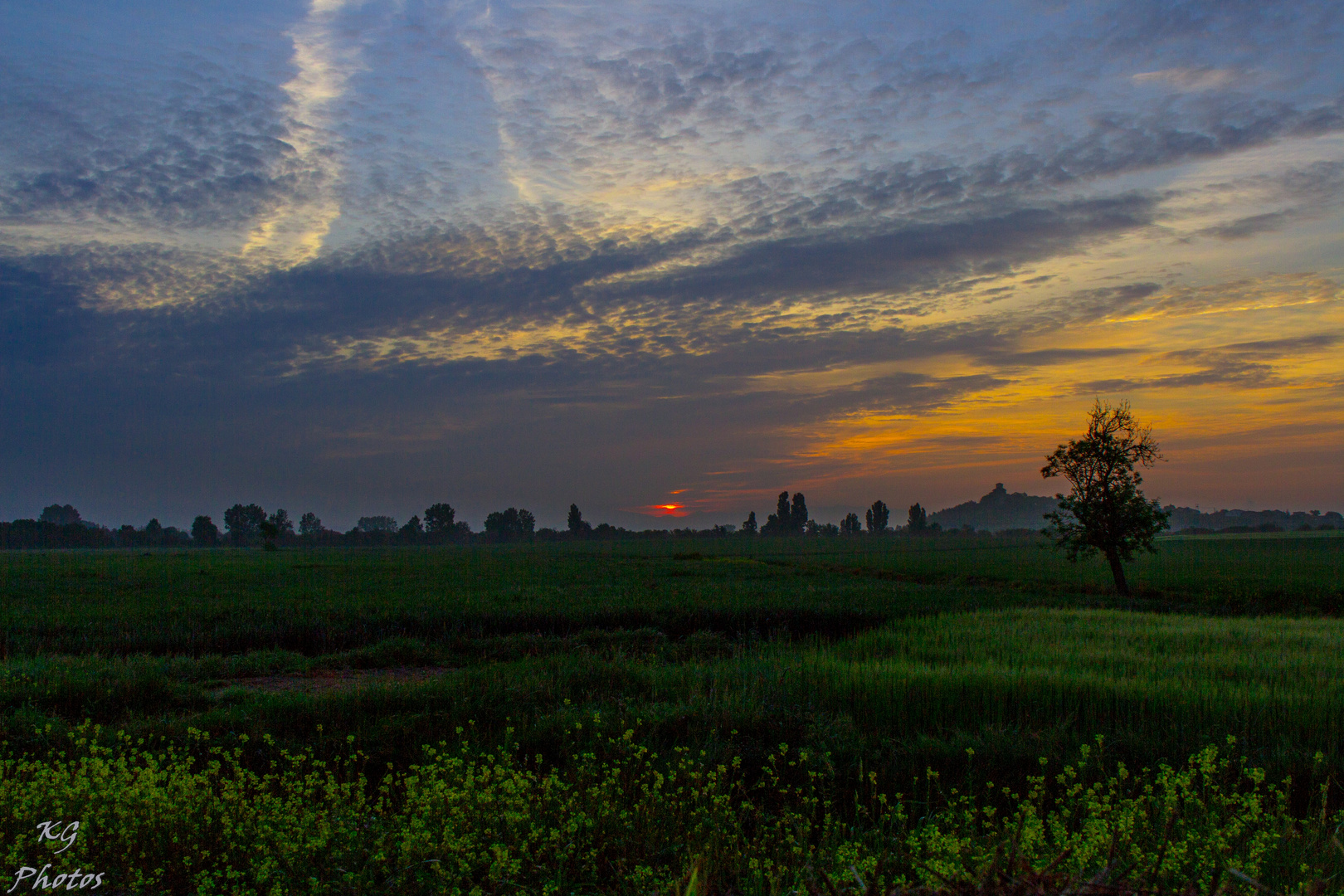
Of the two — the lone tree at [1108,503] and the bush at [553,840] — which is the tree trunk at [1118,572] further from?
the bush at [553,840]

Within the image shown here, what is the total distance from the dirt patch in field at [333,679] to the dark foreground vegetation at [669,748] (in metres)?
0.15

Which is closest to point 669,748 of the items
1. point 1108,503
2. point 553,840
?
point 553,840

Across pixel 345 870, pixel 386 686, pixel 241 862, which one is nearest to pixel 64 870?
pixel 241 862

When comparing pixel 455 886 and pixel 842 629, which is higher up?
pixel 455 886

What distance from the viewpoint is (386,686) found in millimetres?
11523

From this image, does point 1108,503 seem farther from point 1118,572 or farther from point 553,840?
point 553,840

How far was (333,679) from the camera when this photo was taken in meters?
14.7

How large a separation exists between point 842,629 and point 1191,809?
17180mm

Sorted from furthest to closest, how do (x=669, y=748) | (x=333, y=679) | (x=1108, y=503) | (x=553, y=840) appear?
(x=1108, y=503)
(x=333, y=679)
(x=669, y=748)
(x=553, y=840)

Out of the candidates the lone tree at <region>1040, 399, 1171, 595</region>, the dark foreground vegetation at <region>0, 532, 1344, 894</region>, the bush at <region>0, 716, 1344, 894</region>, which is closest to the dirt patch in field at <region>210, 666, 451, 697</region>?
the dark foreground vegetation at <region>0, 532, 1344, 894</region>

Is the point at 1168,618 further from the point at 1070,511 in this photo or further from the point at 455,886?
the point at 455,886

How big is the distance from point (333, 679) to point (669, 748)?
357 inches

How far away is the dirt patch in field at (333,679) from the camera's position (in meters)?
13.1

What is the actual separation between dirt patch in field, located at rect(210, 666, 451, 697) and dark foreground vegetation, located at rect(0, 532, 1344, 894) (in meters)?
0.15
